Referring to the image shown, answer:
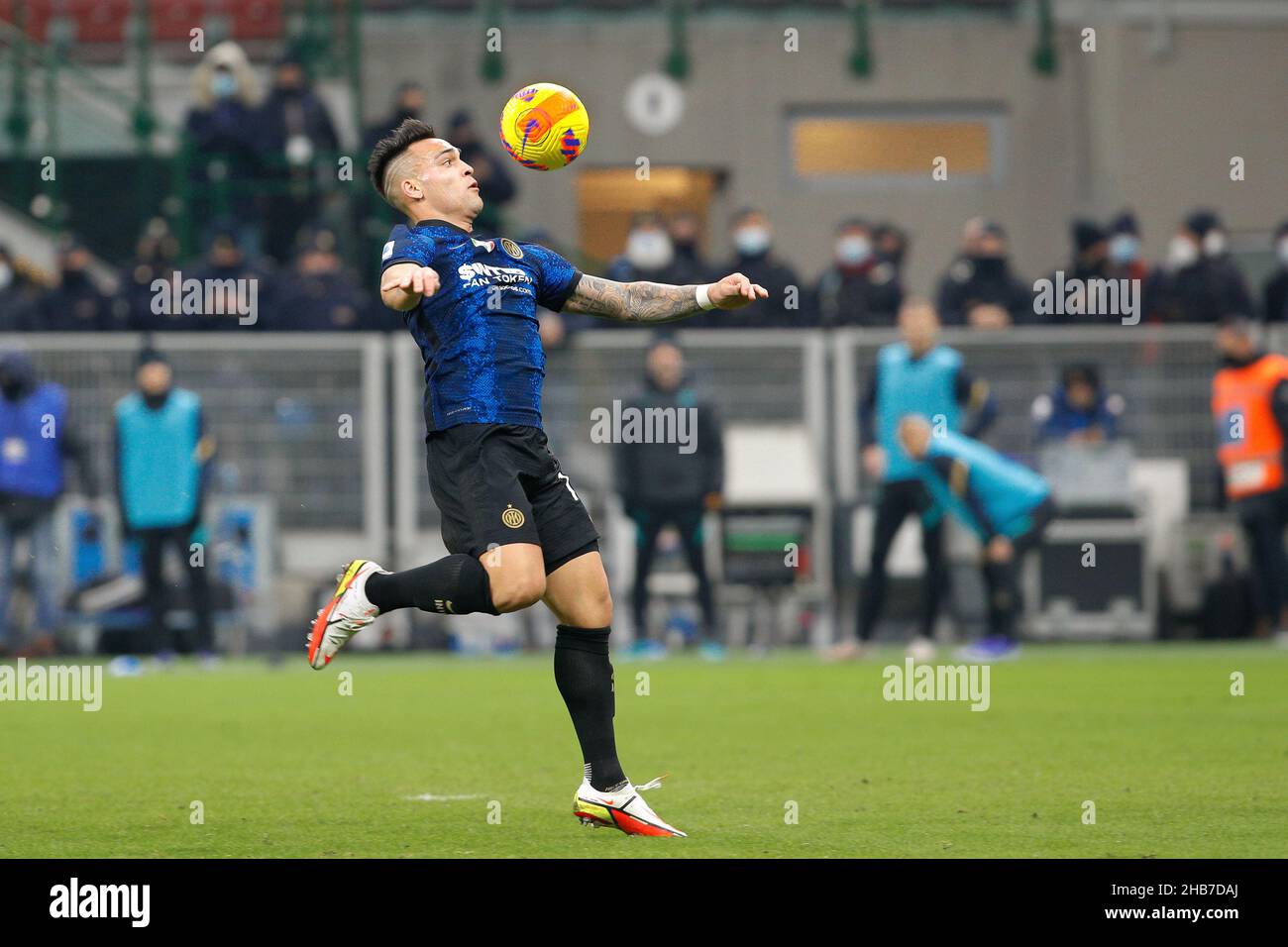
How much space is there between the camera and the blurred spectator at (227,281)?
723 inches

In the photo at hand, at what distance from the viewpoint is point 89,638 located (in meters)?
17.9

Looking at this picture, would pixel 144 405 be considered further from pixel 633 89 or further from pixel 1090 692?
pixel 633 89

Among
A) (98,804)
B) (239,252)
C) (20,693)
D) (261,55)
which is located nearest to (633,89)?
(261,55)

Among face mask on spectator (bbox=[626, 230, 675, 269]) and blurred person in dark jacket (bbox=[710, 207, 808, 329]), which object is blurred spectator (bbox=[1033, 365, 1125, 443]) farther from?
face mask on spectator (bbox=[626, 230, 675, 269])

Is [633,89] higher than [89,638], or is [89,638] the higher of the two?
[633,89]

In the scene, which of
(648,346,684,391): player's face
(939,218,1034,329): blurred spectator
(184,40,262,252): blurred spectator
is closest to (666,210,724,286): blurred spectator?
(648,346,684,391): player's face

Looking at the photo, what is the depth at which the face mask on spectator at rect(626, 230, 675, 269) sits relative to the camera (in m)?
19.2

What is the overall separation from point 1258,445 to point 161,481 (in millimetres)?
8403

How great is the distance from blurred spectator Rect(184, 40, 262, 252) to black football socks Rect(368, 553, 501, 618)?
43.6 feet

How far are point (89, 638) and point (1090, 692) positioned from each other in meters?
8.48

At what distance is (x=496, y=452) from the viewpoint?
7.62 metres

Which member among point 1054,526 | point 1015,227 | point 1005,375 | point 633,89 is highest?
point 633,89

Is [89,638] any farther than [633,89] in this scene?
No
